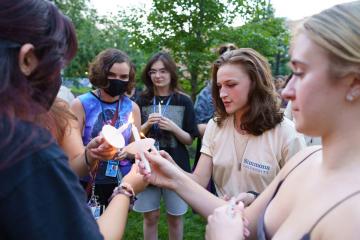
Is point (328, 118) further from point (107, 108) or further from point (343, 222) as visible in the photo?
point (107, 108)

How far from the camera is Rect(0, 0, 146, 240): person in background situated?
3.11ft

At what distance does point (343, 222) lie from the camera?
3.59 feet

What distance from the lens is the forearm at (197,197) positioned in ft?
6.63

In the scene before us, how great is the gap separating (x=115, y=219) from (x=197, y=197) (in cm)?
64

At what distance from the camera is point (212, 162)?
2.71 m

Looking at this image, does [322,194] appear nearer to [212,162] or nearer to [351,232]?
[351,232]

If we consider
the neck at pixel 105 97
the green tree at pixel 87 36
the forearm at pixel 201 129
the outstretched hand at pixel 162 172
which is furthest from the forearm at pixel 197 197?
the green tree at pixel 87 36

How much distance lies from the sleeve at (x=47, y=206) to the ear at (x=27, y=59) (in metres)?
0.29

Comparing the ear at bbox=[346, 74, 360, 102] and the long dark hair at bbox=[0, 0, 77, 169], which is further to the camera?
the ear at bbox=[346, 74, 360, 102]

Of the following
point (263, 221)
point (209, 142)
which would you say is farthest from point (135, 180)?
point (209, 142)

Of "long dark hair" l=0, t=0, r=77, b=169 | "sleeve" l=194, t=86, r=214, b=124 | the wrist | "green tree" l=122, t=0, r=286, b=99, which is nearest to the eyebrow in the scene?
"long dark hair" l=0, t=0, r=77, b=169

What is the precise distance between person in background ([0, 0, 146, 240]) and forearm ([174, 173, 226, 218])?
1006 millimetres

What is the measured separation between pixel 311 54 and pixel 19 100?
927 millimetres

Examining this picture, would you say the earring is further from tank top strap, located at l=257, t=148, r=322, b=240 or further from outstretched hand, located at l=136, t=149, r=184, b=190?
outstretched hand, located at l=136, t=149, r=184, b=190
